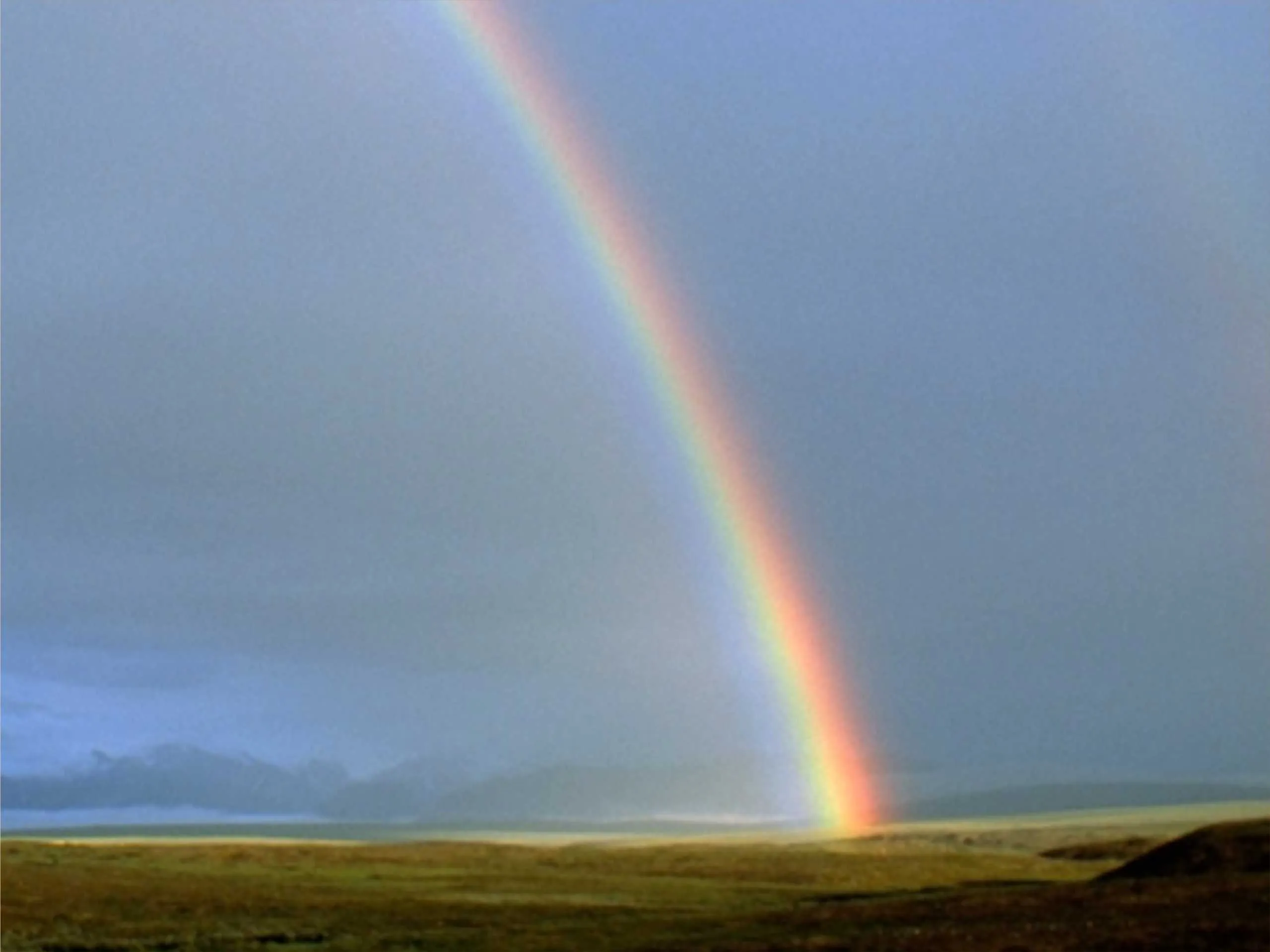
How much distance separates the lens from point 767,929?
63125 mm

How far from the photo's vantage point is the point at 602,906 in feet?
268

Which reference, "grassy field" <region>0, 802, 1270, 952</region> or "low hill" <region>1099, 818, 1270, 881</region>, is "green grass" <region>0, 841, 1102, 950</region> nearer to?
"grassy field" <region>0, 802, 1270, 952</region>

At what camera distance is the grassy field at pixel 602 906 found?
55.9m

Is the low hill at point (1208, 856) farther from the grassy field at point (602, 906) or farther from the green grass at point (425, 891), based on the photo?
the green grass at point (425, 891)

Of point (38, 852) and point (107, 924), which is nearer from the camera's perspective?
point (107, 924)

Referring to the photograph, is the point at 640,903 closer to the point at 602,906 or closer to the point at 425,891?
the point at 602,906

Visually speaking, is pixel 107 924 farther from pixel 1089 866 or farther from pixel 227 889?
pixel 1089 866

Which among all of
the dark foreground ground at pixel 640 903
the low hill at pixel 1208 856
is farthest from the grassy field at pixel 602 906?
the low hill at pixel 1208 856

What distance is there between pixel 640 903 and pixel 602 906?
349 cm

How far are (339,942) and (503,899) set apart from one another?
89.8 ft

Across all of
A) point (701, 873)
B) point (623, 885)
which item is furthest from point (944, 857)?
point (623, 885)

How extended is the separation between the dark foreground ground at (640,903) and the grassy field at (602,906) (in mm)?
238

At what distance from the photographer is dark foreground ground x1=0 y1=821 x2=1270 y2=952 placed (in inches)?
2205

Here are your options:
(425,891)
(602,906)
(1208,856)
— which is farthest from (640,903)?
(1208,856)
